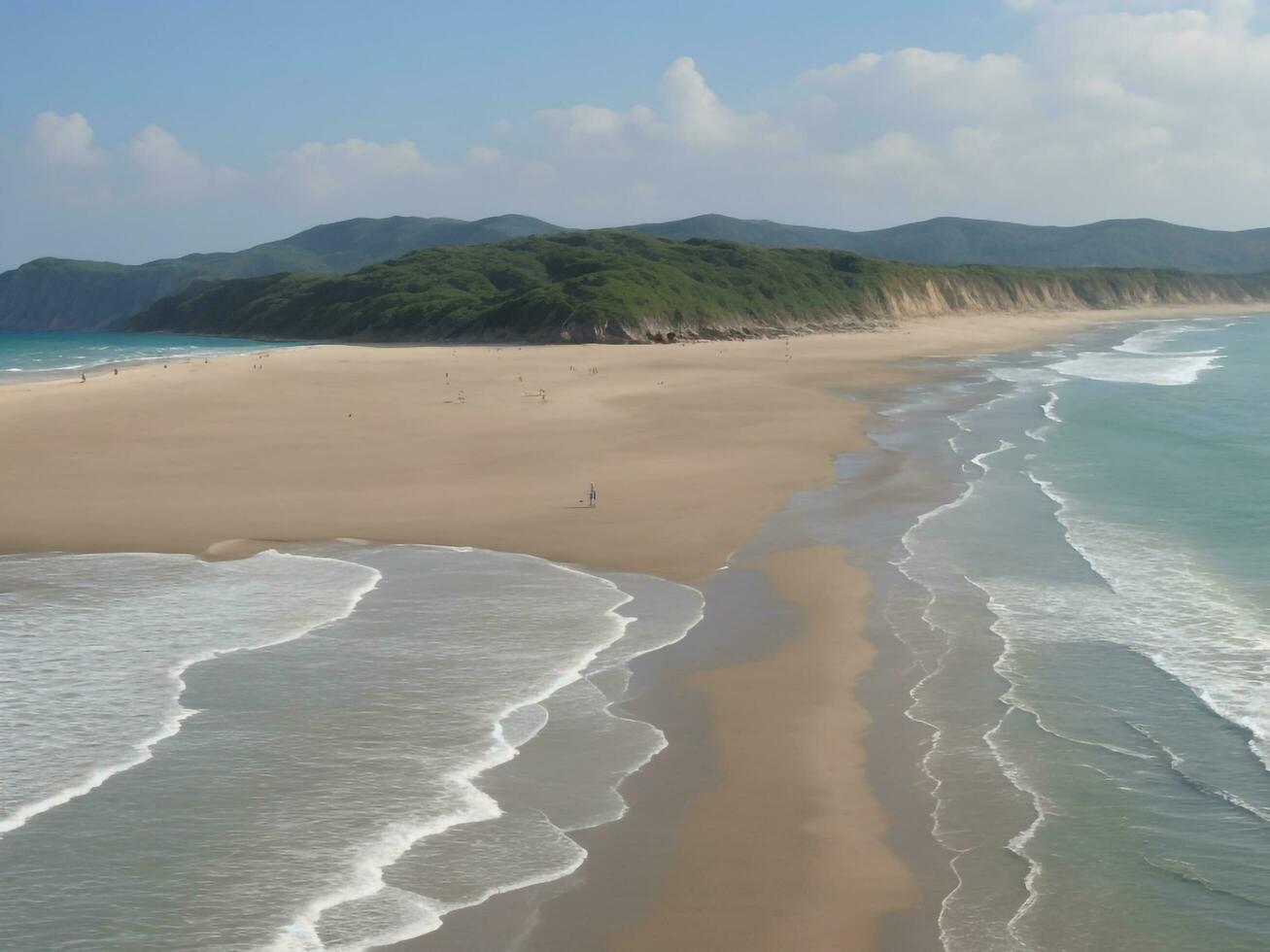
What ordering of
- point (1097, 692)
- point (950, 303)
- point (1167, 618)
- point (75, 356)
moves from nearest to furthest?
point (1097, 692)
point (1167, 618)
point (75, 356)
point (950, 303)

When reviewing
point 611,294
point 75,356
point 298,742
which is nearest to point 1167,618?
point 298,742

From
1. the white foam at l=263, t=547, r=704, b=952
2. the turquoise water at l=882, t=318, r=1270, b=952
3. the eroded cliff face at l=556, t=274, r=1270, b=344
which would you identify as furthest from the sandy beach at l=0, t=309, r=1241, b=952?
the eroded cliff face at l=556, t=274, r=1270, b=344

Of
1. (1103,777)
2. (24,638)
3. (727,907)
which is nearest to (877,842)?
(727,907)

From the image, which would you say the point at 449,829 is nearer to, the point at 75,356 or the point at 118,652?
the point at 118,652

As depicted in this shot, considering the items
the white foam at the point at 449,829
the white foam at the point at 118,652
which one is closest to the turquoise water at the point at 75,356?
the white foam at the point at 118,652

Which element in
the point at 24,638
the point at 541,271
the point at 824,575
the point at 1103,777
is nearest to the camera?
the point at 1103,777

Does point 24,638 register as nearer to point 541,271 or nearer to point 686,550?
point 686,550

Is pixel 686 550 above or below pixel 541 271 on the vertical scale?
below
